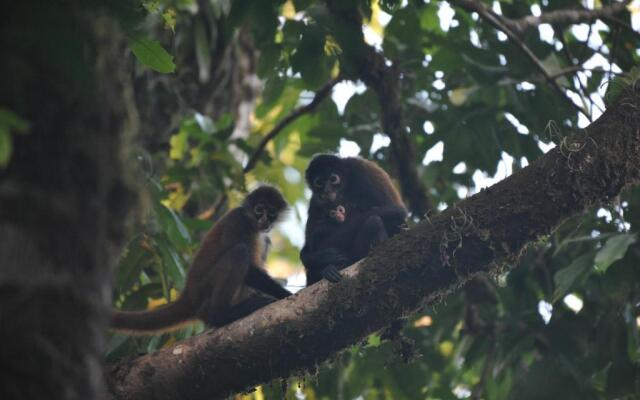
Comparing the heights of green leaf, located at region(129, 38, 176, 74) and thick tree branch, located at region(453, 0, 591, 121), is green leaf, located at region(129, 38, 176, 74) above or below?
below

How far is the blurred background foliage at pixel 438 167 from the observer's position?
6875 mm

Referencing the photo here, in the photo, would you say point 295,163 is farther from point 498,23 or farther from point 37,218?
point 37,218

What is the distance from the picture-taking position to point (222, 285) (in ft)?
22.2

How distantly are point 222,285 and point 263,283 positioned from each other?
0.46m

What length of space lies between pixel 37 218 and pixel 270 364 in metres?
3.68

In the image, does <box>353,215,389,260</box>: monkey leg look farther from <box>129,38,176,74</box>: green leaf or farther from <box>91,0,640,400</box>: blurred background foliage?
<box>129,38,176,74</box>: green leaf

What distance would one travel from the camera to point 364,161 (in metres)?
7.98

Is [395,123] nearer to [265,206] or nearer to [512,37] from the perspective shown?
[512,37]

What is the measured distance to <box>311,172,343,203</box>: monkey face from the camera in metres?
7.75

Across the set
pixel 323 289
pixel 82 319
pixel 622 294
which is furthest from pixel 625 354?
pixel 82 319

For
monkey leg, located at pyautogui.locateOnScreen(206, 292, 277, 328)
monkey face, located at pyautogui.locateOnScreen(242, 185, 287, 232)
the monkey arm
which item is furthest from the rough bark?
monkey face, located at pyautogui.locateOnScreen(242, 185, 287, 232)

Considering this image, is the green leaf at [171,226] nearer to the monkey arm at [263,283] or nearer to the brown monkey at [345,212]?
the monkey arm at [263,283]

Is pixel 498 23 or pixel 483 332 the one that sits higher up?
pixel 498 23

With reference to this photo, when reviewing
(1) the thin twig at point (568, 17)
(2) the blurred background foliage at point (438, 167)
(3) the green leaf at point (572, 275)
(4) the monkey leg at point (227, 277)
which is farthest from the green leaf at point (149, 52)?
(1) the thin twig at point (568, 17)
